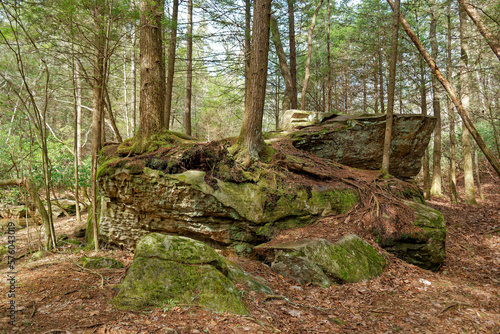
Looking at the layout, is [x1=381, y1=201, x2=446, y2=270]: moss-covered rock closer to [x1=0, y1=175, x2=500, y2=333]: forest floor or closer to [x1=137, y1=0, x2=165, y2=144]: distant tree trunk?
[x1=0, y1=175, x2=500, y2=333]: forest floor

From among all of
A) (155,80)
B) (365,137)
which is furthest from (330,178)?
(155,80)

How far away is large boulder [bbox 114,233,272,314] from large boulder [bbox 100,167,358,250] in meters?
1.74

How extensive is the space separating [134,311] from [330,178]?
5.57 metres

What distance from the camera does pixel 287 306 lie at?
3510mm

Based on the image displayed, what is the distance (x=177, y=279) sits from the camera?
3.24m

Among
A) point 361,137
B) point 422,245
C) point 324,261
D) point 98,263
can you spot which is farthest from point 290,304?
point 361,137

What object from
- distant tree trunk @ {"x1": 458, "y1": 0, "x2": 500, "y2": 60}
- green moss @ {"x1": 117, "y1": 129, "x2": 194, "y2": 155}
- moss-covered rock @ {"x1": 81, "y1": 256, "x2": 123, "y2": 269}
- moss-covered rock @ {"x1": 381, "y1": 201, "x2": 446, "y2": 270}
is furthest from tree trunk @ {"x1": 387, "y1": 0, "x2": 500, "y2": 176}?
moss-covered rock @ {"x1": 81, "y1": 256, "x2": 123, "y2": 269}

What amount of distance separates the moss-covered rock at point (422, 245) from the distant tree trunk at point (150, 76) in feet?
20.9

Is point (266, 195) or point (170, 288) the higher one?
point (266, 195)

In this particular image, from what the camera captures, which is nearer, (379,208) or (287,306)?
(287,306)

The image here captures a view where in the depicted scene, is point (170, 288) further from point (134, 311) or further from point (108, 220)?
point (108, 220)

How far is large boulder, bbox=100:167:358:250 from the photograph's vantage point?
18.1 ft

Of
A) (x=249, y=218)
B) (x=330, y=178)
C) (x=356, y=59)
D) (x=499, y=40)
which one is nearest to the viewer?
(x=249, y=218)

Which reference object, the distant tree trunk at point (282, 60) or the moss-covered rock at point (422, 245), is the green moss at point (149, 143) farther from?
the distant tree trunk at point (282, 60)
